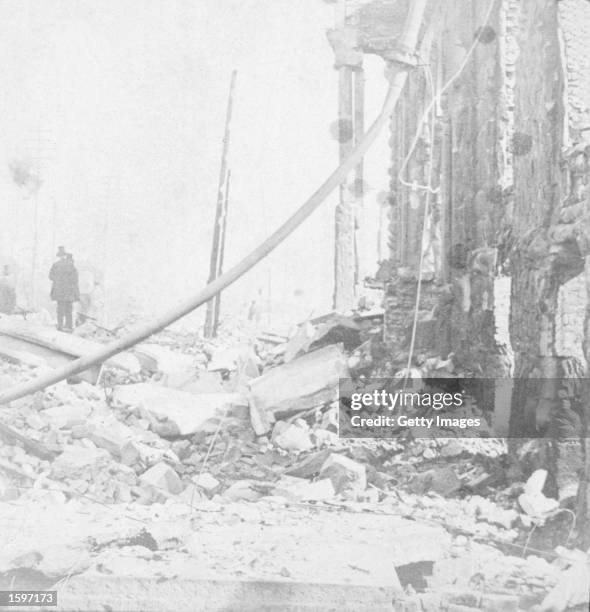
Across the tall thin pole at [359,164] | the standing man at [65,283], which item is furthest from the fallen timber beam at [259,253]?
the standing man at [65,283]

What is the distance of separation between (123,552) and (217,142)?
2335mm

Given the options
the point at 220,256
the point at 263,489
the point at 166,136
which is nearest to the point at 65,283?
the point at 220,256

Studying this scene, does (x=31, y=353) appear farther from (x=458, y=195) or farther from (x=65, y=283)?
(x=458, y=195)

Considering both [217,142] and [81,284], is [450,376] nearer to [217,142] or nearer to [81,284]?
[217,142]

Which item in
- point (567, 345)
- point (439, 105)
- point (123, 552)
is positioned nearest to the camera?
point (123, 552)

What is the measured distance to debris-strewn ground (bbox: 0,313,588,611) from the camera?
313 cm

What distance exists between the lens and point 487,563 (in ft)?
10.4

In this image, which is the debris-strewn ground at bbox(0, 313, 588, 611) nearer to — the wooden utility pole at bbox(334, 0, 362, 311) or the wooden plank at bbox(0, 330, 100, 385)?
the wooden plank at bbox(0, 330, 100, 385)

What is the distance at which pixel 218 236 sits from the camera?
138 inches

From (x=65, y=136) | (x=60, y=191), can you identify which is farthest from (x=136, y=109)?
(x=60, y=191)

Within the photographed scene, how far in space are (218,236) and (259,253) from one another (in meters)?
0.30

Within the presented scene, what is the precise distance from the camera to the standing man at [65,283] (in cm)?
347

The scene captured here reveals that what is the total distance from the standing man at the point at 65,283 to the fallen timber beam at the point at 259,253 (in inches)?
11.6

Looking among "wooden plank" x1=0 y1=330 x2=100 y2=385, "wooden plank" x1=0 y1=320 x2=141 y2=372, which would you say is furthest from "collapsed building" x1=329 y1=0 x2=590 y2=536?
"wooden plank" x1=0 y1=330 x2=100 y2=385
